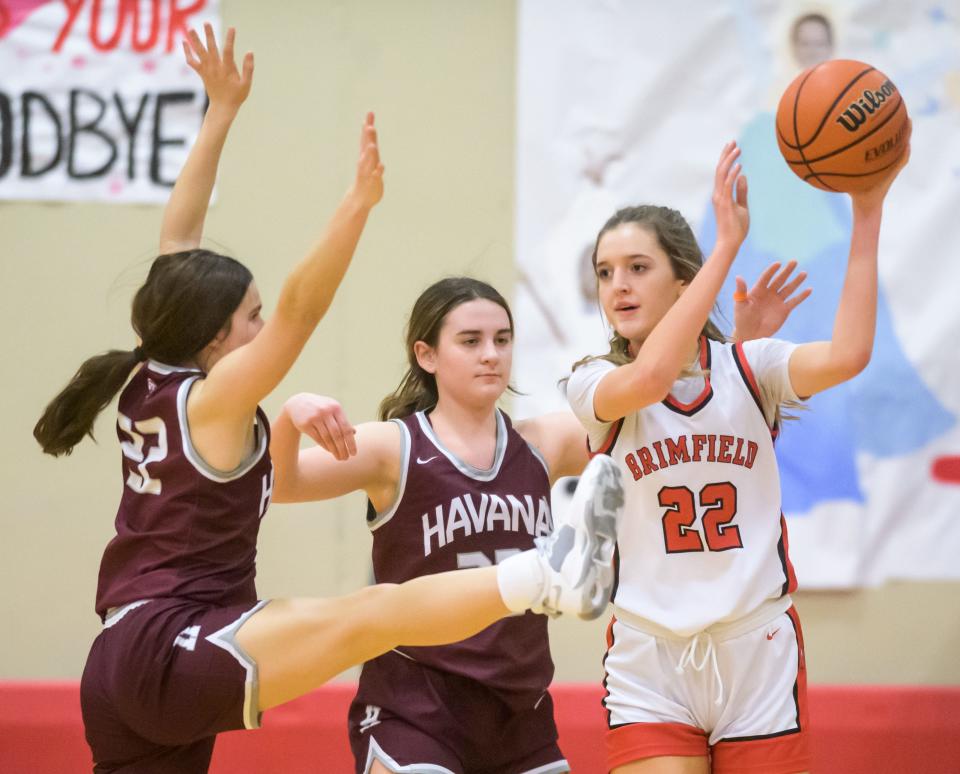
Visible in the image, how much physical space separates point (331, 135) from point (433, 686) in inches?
101

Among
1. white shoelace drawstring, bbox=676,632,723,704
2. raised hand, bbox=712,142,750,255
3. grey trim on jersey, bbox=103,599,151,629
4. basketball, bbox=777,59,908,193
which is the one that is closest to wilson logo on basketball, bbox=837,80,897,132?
basketball, bbox=777,59,908,193

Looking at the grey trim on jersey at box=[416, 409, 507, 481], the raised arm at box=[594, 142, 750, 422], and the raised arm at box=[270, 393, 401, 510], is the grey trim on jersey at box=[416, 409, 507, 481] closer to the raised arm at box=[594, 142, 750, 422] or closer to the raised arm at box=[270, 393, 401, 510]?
the raised arm at box=[270, 393, 401, 510]

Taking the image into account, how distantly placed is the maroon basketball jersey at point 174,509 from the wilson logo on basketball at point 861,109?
1510 millimetres

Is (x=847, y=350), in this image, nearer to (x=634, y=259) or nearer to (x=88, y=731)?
(x=634, y=259)

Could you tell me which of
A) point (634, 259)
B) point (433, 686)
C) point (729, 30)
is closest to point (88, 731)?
point (433, 686)

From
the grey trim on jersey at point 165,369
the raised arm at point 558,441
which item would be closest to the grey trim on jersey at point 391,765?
the raised arm at point 558,441

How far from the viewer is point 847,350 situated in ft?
8.06

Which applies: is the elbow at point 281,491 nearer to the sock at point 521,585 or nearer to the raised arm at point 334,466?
the raised arm at point 334,466

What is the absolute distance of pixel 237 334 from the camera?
2609 mm

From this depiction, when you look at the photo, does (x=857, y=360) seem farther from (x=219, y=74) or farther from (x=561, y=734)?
(x=561, y=734)

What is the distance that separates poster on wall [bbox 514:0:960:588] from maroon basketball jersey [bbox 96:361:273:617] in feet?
6.73

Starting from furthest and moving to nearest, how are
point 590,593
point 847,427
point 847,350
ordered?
point 847,427 → point 847,350 → point 590,593

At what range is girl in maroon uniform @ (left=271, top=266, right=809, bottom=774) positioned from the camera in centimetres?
→ 274

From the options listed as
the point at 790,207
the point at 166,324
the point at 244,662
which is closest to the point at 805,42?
the point at 790,207
